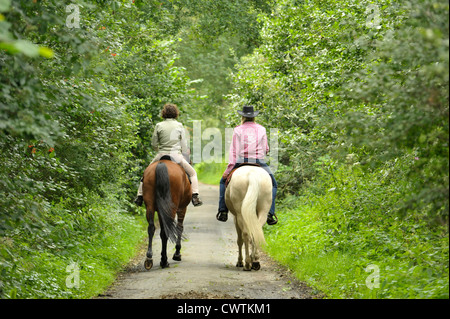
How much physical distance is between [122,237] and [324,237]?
5.00 m

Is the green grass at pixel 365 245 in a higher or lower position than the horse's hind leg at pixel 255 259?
higher

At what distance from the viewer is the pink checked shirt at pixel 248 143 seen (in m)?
10.7

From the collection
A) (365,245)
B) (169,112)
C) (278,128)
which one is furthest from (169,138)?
(278,128)

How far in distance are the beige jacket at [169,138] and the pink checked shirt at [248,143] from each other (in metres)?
1.02

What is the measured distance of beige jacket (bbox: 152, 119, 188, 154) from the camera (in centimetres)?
1092

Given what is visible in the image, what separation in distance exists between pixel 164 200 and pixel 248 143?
1.86 metres

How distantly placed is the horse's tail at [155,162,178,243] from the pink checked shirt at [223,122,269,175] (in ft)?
4.13
